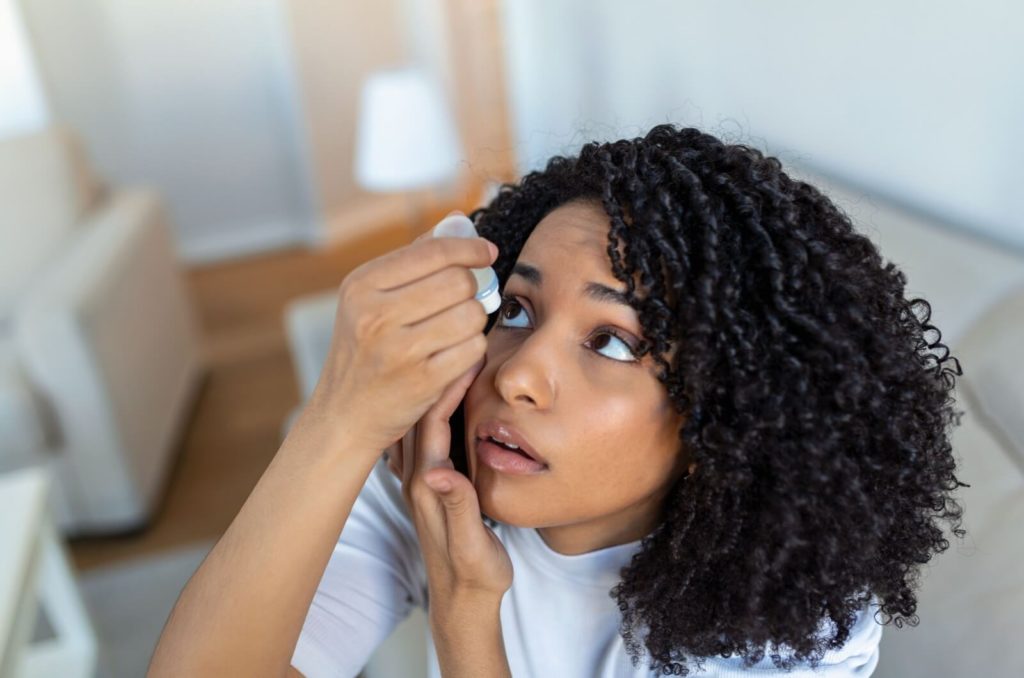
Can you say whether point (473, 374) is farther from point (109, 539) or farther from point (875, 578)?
point (109, 539)

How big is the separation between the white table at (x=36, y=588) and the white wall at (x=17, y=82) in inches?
79.2

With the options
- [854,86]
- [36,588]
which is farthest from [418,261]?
[36,588]

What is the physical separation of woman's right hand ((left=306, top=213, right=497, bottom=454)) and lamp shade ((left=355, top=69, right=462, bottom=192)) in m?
1.80

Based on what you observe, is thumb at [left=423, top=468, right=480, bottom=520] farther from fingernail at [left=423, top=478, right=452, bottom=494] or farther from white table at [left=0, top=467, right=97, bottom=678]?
white table at [left=0, top=467, right=97, bottom=678]

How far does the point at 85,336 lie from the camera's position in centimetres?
206

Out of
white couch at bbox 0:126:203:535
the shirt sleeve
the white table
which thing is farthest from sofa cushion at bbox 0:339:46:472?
the shirt sleeve

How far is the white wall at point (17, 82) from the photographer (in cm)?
312

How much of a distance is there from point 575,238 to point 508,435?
197 millimetres

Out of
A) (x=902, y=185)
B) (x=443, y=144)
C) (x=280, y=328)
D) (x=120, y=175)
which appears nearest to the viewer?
(x=902, y=185)

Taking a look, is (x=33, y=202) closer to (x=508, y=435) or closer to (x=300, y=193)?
(x=300, y=193)

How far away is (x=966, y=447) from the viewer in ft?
3.36

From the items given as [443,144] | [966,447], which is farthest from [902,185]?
[443,144]

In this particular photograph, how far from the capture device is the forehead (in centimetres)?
80

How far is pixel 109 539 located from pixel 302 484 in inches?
69.8
